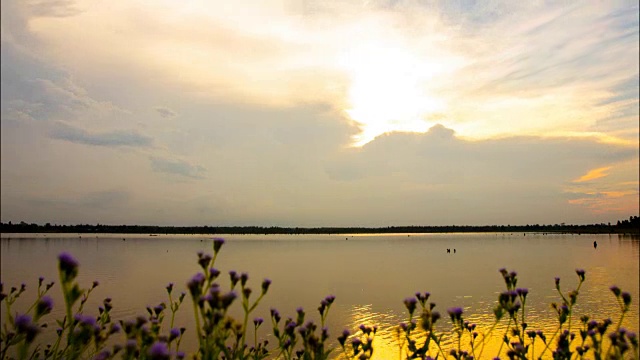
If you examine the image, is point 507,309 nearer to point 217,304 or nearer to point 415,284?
point 217,304

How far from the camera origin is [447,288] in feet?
113

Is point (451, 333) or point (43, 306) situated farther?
point (451, 333)

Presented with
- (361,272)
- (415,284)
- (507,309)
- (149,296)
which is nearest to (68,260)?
(507,309)

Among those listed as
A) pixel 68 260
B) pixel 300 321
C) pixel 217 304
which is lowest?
pixel 300 321

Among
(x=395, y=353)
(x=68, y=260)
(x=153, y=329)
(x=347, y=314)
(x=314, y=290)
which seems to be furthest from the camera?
(x=314, y=290)

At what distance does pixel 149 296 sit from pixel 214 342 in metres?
28.8

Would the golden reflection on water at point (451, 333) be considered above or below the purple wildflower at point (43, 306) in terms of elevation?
below

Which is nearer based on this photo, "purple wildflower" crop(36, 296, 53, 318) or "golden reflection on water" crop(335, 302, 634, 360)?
"purple wildflower" crop(36, 296, 53, 318)

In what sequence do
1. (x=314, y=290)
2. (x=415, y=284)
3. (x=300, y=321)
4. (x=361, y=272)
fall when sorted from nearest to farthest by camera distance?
(x=300, y=321), (x=314, y=290), (x=415, y=284), (x=361, y=272)

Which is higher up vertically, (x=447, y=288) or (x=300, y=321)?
(x=300, y=321)

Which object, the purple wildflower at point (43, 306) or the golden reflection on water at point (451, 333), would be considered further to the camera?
the golden reflection on water at point (451, 333)

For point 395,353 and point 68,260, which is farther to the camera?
point 395,353

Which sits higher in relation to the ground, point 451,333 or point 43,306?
point 43,306

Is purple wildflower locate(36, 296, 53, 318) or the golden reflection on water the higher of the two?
purple wildflower locate(36, 296, 53, 318)
